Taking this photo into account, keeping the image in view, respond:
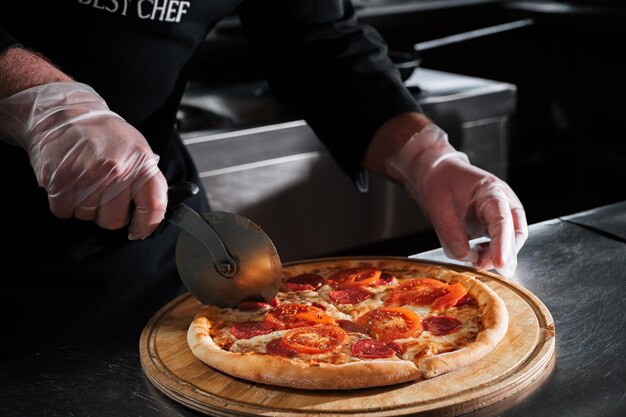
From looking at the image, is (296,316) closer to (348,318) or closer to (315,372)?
(348,318)

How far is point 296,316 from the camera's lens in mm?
1403

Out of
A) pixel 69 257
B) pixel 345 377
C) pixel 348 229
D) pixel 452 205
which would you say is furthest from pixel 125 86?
pixel 348 229

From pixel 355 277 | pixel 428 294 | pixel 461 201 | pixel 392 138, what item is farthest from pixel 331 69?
pixel 428 294

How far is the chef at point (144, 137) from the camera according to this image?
1.55 meters

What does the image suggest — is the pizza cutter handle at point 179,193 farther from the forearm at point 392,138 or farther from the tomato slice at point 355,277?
the forearm at point 392,138

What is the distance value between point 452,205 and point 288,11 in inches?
23.0

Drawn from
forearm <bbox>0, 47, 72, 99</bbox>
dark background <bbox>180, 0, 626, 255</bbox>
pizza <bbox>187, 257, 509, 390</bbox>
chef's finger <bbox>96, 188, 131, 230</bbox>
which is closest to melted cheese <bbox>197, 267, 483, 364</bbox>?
pizza <bbox>187, 257, 509, 390</bbox>

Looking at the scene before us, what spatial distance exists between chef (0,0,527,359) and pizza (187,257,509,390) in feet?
0.45

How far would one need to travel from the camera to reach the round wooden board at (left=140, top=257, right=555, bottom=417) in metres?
1.12

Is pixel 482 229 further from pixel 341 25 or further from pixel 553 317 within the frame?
pixel 341 25

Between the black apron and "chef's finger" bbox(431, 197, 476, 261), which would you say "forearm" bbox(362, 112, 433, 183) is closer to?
"chef's finger" bbox(431, 197, 476, 261)

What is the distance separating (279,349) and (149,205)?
0.28 metres

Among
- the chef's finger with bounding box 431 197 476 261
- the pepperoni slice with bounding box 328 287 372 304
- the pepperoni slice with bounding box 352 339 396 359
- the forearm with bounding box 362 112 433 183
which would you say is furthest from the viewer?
the forearm with bounding box 362 112 433 183

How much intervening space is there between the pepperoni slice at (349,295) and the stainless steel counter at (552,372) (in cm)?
28
